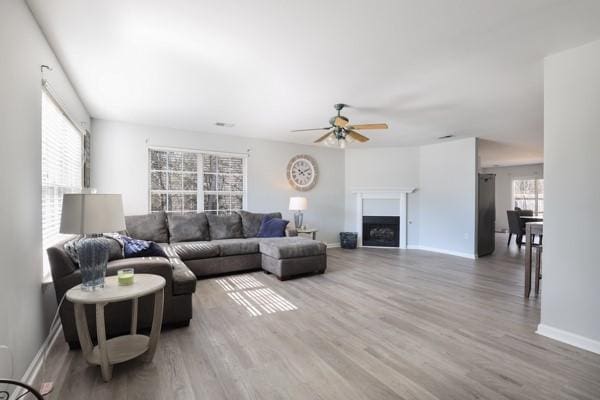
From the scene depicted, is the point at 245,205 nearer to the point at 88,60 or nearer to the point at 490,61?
the point at 88,60

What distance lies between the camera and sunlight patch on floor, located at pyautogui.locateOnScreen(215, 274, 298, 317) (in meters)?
3.14

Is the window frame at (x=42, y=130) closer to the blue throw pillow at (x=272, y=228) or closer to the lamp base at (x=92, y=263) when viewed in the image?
the lamp base at (x=92, y=263)

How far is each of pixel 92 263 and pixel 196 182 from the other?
11.7ft

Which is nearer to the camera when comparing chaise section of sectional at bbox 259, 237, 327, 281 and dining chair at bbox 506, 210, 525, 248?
chaise section of sectional at bbox 259, 237, 327, 281

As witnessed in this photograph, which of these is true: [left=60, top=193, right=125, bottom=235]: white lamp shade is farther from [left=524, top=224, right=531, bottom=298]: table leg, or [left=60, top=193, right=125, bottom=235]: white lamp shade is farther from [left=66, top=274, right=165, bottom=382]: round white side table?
[left=524, top=224, right=531, bottom=298]: table leg

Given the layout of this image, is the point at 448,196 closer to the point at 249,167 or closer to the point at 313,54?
the point at 249,167

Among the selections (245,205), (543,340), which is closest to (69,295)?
(543,340)

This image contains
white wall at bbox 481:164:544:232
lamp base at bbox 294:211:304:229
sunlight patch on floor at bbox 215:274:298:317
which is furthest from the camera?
white wall at bbox 481:164:544:232

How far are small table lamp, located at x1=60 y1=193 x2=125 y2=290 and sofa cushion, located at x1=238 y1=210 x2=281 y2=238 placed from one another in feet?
10.3

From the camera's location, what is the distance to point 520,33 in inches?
84.8

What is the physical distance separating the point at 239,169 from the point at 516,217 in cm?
705

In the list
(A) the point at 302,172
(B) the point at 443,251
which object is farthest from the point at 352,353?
(B) the point at 443,251

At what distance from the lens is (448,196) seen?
6.23 metres

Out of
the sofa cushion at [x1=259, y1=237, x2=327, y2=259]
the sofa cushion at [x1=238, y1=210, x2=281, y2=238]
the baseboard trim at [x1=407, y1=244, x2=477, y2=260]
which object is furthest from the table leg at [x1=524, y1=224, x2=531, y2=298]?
the sofa cushion at [x1=238, y1=210, x2=281, y2=238]
